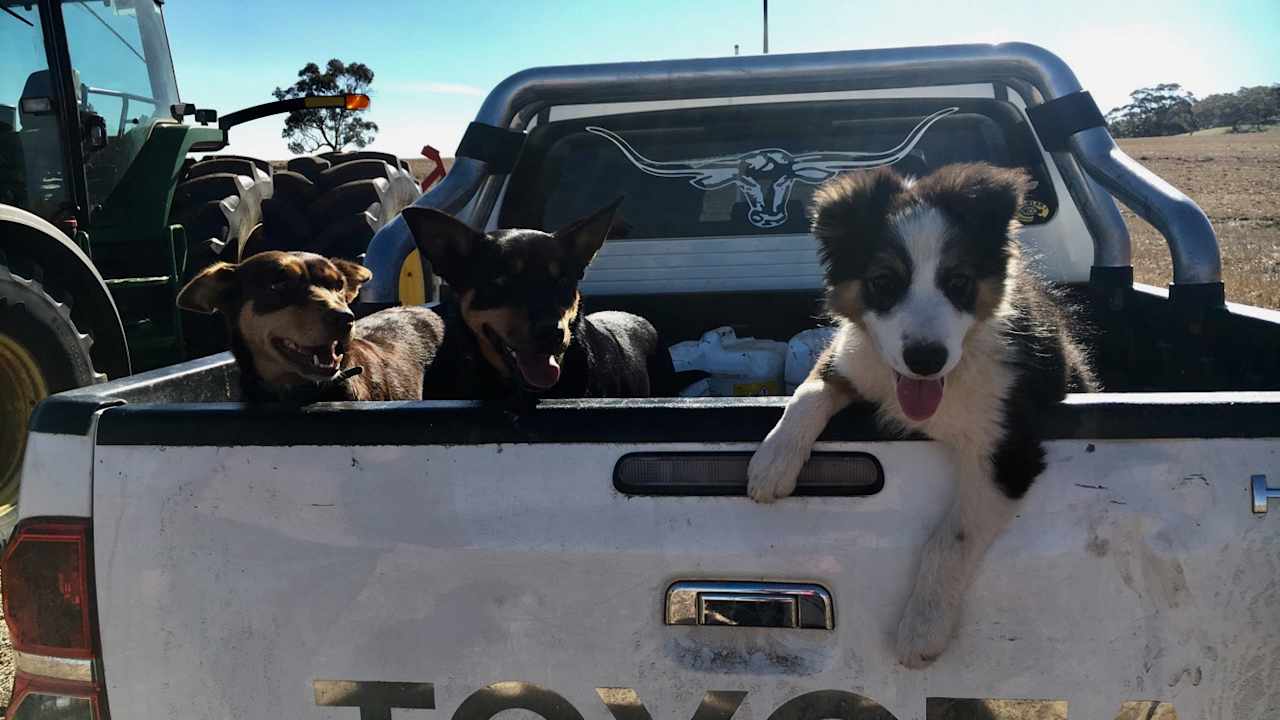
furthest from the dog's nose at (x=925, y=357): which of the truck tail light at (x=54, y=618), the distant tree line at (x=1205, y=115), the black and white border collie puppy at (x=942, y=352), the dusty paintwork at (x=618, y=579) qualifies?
the distant tree line at (x=1205, y=115)

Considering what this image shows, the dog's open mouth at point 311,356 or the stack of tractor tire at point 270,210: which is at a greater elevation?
the stack of tractor tire at point 270,210

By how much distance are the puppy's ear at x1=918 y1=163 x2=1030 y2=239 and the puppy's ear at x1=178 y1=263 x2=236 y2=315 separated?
2644 mm

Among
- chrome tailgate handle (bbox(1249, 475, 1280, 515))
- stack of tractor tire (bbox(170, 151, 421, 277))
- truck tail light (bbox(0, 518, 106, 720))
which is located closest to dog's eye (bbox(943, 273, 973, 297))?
chrome tailgate handle (bbox(1249, 475, 1280, 515))

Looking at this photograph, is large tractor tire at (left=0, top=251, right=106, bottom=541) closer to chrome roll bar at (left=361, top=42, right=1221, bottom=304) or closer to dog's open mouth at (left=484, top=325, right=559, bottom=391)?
chrome roll bar at (left=361, top=42, right=1221, bottom=304)

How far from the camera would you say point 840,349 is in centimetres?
254

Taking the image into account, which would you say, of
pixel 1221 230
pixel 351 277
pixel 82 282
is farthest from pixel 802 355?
pixel 1221 230

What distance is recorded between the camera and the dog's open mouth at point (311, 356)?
352cm

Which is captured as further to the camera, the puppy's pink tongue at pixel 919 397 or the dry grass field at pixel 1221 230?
the puppy's pink tongue at pixel 919 397

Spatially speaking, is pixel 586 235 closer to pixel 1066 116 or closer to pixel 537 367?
pixel 537 367

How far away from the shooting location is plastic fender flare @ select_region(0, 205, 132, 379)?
5.28 metres

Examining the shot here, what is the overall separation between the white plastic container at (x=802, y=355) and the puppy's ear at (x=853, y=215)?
109cm

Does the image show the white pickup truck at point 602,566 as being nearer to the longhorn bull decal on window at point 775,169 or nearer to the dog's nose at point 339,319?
the dog's nose at point 339,319

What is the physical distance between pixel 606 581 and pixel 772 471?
37 centimetres

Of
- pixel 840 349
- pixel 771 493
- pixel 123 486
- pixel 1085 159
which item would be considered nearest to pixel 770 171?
pixel 1085 159
